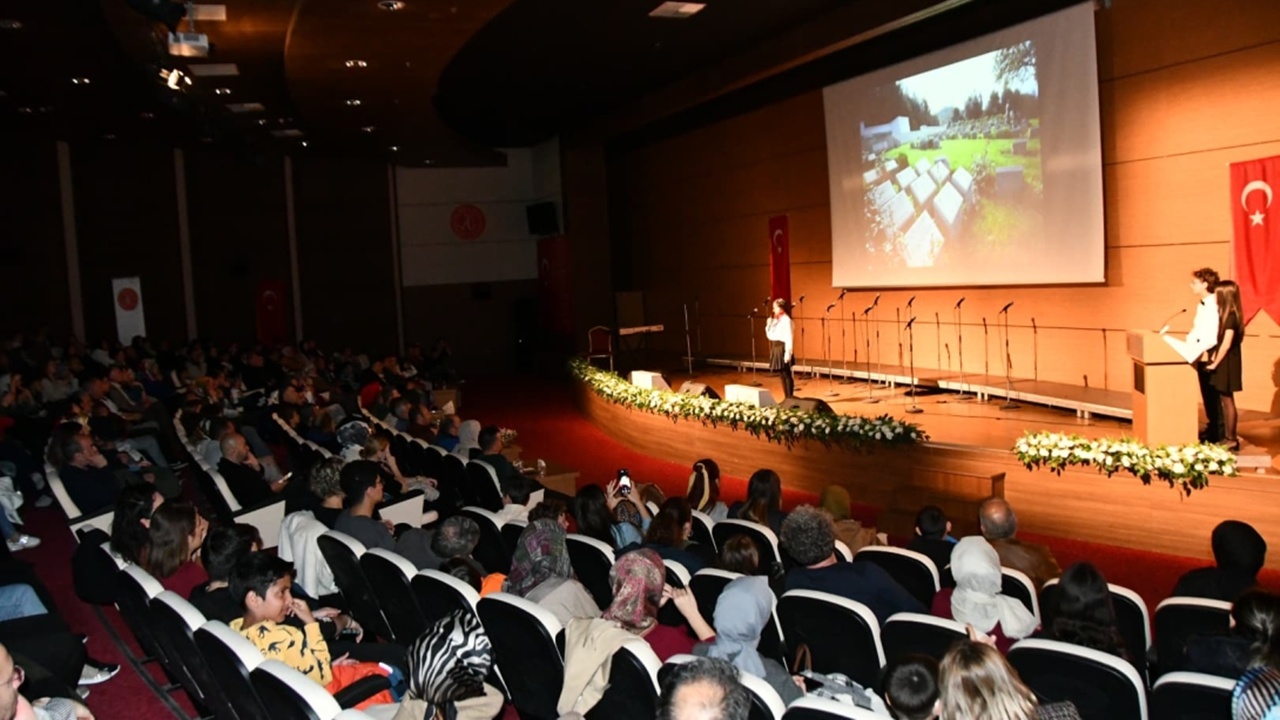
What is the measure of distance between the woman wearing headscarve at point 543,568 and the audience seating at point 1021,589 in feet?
5.60

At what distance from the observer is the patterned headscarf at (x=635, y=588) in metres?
3.24

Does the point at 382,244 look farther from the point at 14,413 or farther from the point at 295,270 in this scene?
the point at 14,413

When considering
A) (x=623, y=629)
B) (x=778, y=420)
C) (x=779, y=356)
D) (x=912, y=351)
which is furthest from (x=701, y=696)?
(x=912, y=351)

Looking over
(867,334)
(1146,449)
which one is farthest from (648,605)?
(867,334)

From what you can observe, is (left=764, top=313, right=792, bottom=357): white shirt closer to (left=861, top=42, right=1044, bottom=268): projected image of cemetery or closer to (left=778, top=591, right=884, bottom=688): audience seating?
(left=861, top=42, right=1044, bottom=268): projected image of cemetery

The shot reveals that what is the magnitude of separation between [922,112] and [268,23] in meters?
7.17

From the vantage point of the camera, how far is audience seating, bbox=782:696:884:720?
2.26 m

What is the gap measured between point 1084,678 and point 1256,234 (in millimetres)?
6784

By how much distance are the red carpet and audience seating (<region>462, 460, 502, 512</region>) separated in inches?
90.8

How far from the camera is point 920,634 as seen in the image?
10.6ft

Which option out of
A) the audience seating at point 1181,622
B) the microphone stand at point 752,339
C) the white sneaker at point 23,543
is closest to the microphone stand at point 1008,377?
the microphone stand at point 752,339

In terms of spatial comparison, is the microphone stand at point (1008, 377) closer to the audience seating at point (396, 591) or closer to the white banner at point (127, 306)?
the audience seating at point (396, 591)

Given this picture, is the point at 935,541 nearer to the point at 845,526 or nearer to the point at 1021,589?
the point at 845,526

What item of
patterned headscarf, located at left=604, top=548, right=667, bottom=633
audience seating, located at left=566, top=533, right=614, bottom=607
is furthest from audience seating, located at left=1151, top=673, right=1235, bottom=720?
audience seating, located at left=566, top=533, right=614, bottom=607
